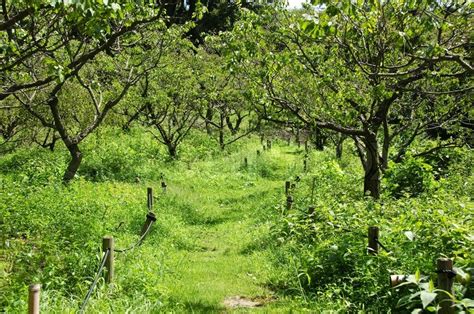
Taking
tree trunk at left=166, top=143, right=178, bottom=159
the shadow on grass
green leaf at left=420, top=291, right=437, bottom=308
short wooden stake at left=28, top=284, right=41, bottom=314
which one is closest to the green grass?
the shadow on grass

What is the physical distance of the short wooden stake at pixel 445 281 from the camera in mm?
4098

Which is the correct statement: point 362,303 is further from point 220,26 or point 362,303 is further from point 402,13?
point 220,26

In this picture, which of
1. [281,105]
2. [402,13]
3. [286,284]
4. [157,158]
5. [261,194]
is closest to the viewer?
[402,13]

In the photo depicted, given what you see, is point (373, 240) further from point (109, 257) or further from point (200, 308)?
point (109, 257)

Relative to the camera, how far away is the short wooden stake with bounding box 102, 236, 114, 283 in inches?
238

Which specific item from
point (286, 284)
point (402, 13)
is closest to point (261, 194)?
point (286, 284)

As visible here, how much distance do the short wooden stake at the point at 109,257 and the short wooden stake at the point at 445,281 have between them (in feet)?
12.7

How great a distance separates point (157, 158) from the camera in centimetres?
2188

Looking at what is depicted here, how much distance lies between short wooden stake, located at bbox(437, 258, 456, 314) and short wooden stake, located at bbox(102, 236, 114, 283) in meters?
3.87

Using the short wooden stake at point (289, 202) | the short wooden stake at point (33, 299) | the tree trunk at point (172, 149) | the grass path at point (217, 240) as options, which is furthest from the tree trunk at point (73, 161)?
the short wooden stake at point (33, 299)

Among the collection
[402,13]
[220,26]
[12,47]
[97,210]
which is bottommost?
[97,210]

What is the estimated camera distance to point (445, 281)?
4129 mm

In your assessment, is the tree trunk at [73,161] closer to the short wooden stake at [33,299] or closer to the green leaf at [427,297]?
the short wooden stake at [33,299]

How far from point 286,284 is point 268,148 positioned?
20202mm
